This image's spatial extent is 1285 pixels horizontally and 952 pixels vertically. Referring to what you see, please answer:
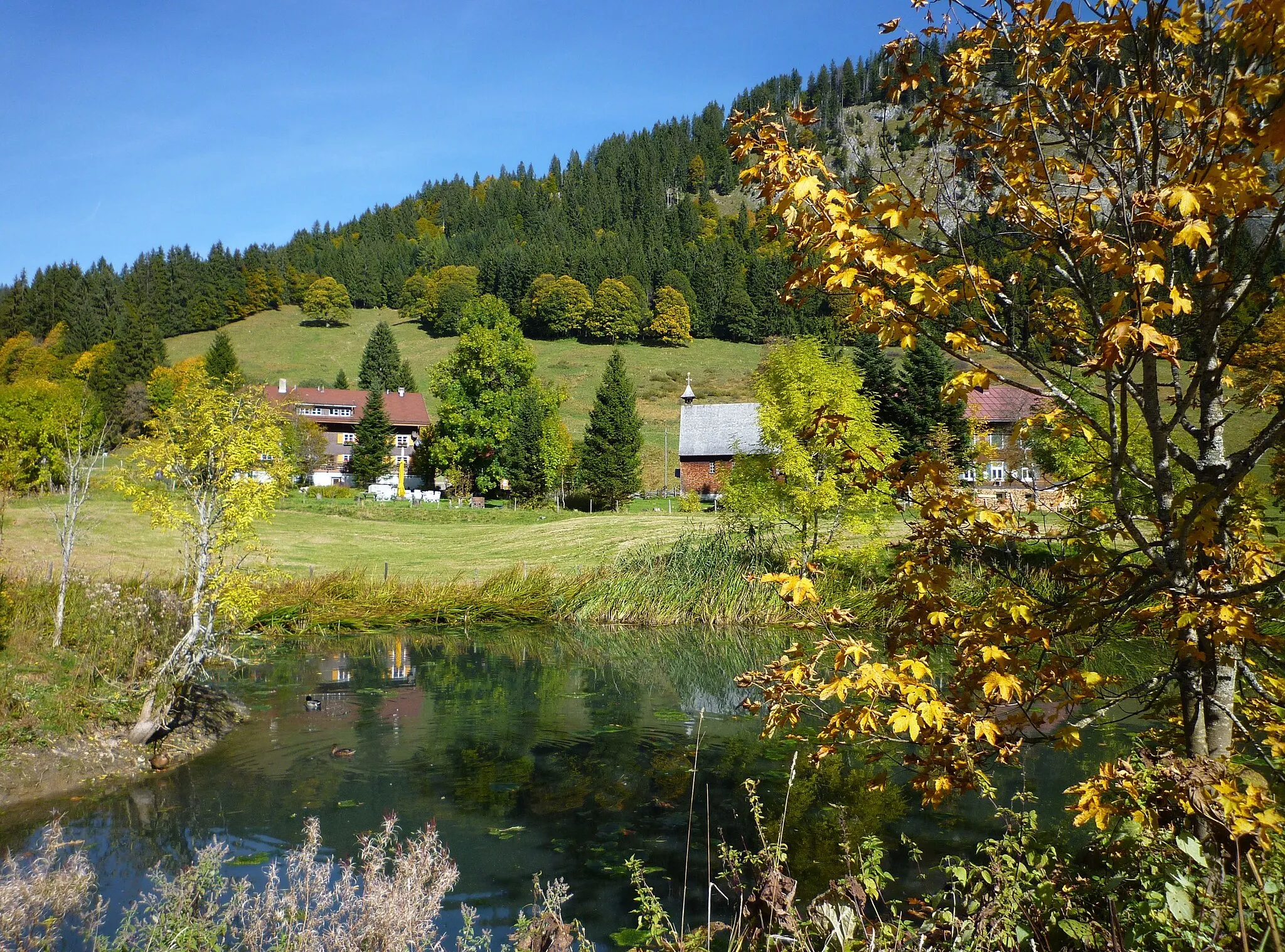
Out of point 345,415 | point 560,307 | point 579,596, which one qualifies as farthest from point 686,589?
point 560,307

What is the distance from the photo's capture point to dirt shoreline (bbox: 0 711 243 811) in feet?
28.4

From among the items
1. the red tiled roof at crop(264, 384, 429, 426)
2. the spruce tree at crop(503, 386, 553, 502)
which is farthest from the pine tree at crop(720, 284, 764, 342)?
the spruce tree at crop(503, 386, 553, 502)

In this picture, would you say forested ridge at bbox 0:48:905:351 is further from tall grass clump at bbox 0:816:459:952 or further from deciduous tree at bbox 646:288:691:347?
tall grass clump at bbox 0:816:459:952

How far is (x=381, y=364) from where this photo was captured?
81125 millimetres

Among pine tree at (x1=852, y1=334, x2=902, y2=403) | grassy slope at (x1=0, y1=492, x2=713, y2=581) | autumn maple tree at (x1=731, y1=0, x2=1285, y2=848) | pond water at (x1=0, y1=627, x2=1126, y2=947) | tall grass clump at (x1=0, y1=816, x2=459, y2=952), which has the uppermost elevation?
pine tree at (x1=852, y1=334, x2=902, y2=403)

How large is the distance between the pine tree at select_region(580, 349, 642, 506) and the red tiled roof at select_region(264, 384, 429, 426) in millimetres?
25232

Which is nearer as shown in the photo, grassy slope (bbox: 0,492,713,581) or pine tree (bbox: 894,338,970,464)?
grassy slope (bbox: 0,492,713,581)

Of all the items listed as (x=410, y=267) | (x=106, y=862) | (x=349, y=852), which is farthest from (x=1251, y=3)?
(x=410, y=267)

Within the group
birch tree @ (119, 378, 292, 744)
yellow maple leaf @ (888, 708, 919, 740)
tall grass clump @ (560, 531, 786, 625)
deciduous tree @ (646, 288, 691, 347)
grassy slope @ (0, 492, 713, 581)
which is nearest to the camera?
yellow maple leaf @ (888, 708, 919, 740)

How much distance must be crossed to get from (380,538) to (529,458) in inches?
532

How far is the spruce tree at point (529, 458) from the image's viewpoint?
45.5 metres

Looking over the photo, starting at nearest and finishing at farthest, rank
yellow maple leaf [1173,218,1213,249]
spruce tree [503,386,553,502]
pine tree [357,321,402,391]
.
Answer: yellow maple leaf [1173,218,1213,249] → spruce tree [503,386,553,502] → pine tree [357,321,402,391]

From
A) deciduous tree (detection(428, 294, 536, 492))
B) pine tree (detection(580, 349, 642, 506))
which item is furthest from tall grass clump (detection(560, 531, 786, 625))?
deciduous tree (detection(428, 294, 536, 492))

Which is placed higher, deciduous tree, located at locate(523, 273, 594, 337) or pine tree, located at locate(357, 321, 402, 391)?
deciduous tree, located at locate(523, 273, 594, 337)
